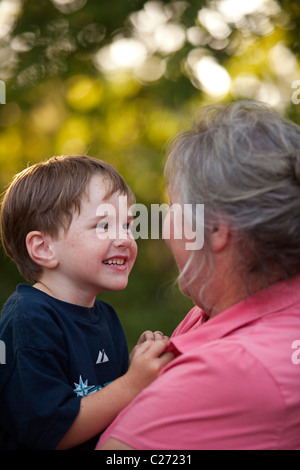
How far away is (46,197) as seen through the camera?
6.20ft

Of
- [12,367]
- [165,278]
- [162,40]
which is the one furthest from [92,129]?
[12,367]

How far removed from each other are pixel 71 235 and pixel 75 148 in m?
3.37

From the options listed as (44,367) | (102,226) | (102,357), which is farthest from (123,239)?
(44,367)

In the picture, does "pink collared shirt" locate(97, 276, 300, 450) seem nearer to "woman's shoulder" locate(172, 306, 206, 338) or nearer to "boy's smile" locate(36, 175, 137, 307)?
"woman's shoulder" locate(172, 306, 206, 338)

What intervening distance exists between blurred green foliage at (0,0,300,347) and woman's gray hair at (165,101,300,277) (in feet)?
9.31

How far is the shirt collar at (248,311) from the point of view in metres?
1.39

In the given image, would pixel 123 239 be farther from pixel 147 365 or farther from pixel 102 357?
pixel 147 365

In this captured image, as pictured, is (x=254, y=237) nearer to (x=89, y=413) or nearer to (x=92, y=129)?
(x=89, y=413)

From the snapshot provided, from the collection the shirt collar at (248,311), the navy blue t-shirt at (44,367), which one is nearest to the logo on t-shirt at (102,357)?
the navy blue t-shirt at (44,367)

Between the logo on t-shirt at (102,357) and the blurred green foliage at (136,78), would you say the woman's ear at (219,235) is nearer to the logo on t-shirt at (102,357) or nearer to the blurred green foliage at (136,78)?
the logo on t-shirt at (102,357)

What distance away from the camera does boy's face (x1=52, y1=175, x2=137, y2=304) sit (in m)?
1.85

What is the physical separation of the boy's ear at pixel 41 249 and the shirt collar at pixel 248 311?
0.63m

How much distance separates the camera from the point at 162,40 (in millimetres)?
4512

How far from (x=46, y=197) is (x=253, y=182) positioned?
0.82 metres
